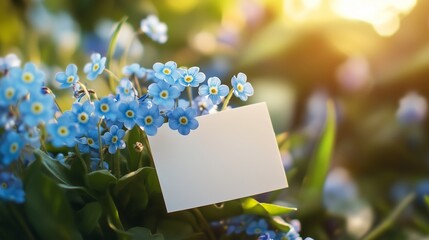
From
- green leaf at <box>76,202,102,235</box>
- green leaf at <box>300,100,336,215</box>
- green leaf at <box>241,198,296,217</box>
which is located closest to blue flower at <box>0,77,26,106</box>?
green leaf at <box>76,202,102,235</box>

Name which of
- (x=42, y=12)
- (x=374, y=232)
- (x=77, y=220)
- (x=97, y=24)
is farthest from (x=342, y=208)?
(x=42, y=12)

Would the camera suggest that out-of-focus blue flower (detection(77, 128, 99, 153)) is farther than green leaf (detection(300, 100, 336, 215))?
No

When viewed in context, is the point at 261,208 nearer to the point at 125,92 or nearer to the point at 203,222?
the point at 203,222

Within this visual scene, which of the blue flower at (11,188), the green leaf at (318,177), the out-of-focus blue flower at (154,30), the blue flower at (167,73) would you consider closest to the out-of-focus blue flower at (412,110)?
the green leaf at (318,177)

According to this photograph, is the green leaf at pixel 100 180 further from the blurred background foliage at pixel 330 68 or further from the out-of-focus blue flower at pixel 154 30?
the blurred background foliage at pixel 330 68

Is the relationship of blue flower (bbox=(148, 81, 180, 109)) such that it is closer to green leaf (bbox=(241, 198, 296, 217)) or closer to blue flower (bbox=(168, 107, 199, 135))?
blue flower (bbox=(168, 107, 199, 135))

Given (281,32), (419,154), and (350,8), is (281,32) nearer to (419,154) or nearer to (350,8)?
(350,8)
